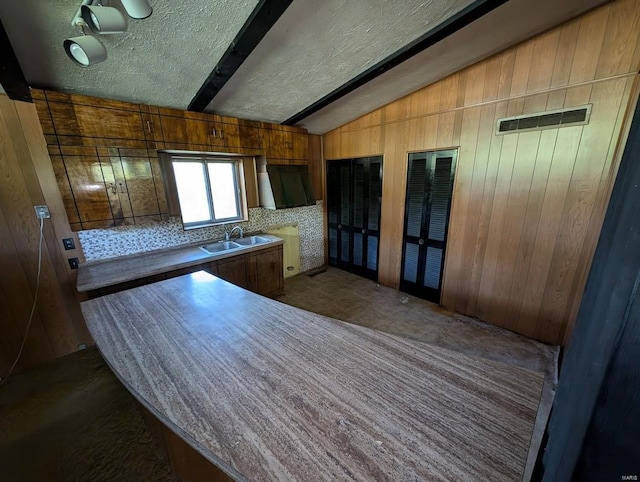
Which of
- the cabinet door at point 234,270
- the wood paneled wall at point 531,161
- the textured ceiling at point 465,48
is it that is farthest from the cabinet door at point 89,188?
the wood paneled wall at point 531,161

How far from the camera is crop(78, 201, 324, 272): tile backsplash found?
2.36m

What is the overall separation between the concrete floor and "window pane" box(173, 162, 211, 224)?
158 cm

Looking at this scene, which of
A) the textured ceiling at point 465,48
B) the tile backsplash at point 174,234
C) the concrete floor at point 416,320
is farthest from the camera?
the tile backsplash at point 174,234

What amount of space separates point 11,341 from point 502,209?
4.70 m

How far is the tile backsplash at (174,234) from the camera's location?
7.74 ft

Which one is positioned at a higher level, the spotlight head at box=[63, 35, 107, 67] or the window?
the spotlight head at box=[63, 35, 107, 67]

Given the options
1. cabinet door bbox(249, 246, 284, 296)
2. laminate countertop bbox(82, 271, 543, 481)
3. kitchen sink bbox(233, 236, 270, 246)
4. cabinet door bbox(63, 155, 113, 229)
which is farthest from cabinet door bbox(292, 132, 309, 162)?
laminate countertop bbox(82, 271, 543, 481)

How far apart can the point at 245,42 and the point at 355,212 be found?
8.82ft

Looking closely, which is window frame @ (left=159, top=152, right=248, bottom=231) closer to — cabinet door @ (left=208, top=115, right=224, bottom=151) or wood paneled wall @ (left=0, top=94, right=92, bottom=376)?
cabinet door @ (left=208, top=115, right=224, bottom=151)

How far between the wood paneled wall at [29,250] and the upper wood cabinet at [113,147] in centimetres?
19

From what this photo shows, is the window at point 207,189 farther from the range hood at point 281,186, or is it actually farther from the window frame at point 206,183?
the range hood at point 281,186

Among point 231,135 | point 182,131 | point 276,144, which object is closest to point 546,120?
point 276,144

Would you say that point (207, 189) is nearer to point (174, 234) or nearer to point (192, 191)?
point (192, 191)

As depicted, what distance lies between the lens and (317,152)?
13.4ft
